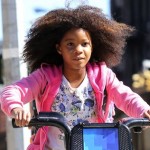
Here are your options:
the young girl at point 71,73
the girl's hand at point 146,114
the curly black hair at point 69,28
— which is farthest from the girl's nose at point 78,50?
the girl's hand at point 146,114

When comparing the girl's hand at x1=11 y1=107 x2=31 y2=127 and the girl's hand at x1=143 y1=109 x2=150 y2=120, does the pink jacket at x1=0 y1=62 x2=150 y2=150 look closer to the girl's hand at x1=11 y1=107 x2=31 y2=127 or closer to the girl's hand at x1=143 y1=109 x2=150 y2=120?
the girl's hand at x1=143 y1=109 x2=150 y2=120

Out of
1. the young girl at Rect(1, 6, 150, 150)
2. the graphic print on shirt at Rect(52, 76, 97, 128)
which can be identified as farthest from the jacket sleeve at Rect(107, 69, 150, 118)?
the graphic print on shirt at Rect(52, 76, 97, 128)

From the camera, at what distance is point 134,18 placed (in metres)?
10.3

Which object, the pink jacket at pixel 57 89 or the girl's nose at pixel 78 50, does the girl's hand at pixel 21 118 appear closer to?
the pink jacket at pixel 57 89

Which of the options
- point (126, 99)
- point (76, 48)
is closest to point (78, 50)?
point (76, 48)

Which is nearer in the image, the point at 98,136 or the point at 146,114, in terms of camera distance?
the point at 98,136

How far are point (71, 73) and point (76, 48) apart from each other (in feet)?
0.78

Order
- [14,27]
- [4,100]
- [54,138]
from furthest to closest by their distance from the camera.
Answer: [14,27]
[54,138]
[4,100]

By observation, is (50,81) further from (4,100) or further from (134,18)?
(134,18)

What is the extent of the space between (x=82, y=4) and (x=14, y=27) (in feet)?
5.37

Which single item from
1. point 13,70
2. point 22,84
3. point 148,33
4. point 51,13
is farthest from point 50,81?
point 148,33

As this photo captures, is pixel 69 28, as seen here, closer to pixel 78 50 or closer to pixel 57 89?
pixel 78 50

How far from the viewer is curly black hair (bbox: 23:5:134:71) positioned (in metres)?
3.09

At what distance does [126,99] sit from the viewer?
3.03m
